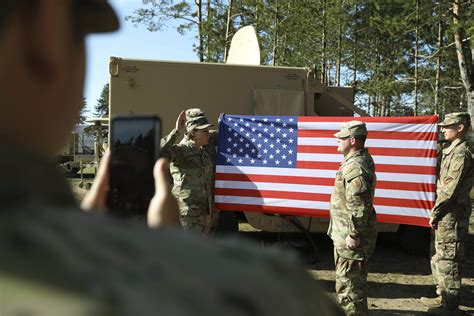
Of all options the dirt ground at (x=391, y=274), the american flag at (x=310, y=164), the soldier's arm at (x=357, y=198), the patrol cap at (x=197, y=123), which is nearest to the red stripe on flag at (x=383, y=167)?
the american flag at (x=310, y=164)

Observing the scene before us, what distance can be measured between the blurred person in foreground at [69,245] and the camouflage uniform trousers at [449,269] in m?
4.70

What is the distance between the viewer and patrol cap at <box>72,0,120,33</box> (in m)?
0.51

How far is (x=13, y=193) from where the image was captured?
41cm

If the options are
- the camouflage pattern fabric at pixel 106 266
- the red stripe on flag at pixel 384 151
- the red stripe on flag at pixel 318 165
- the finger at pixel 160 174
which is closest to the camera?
the camouflage pattern fabric at pixel 106 266

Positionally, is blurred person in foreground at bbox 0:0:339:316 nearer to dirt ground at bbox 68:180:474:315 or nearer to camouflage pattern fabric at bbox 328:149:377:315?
camouflage pattern fabric at bbox 328:149:377:315

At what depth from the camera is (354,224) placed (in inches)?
150

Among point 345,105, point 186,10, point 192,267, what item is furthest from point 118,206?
point 186,10

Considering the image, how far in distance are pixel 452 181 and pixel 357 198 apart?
1.43 m

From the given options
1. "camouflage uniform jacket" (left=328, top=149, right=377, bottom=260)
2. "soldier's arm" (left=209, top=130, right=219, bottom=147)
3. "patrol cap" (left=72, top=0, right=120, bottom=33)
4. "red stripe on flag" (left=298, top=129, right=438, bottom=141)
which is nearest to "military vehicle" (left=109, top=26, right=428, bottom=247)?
"soldier's arm" (left=209, top=130, right=219, bottom=147)

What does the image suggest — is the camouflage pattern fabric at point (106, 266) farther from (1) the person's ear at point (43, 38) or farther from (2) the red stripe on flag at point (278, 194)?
(2) the red stripe on flag at point (278, 194)

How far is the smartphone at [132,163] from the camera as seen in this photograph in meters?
0.84

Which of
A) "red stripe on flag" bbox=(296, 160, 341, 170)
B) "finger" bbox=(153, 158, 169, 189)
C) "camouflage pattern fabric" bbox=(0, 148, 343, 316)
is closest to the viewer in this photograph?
"camouflage pattern fabric" bbox=(0, 148, 343, 316)

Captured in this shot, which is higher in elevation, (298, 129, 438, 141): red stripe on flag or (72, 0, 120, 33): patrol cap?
(72, 0, 120, 33): patrol cap

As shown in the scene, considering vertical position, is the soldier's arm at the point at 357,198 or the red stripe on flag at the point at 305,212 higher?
the soldier's arm at the point at 357,198
